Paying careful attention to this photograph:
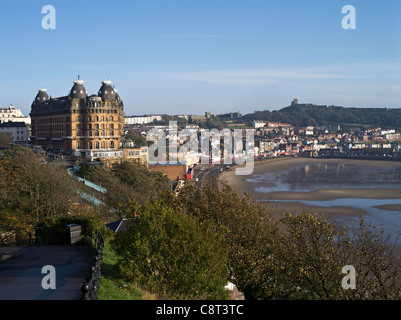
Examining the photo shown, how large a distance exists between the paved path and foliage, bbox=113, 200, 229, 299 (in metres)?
1.65

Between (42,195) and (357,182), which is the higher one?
(42,195)

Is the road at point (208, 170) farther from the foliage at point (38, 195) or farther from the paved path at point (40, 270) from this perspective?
the paved path at point (40, 270)

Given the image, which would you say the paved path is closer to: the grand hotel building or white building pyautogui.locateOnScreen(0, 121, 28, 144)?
the grand hotel building

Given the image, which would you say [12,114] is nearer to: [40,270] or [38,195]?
[38,195]

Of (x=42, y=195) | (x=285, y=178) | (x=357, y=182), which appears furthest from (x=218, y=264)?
(x=285, y=178)

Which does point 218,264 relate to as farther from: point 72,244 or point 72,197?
point 72,197

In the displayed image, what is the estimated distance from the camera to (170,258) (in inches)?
563

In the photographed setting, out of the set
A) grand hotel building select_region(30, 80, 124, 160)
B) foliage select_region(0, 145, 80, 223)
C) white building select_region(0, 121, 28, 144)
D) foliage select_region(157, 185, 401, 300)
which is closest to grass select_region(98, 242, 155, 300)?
foliage select_region(157, 185, 401, 300)

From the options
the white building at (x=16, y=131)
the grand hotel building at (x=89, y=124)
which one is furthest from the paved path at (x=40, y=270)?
the white building at (x=16, y=131)

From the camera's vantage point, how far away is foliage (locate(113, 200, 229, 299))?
13.9 meters
